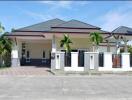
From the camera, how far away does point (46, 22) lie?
4678cm

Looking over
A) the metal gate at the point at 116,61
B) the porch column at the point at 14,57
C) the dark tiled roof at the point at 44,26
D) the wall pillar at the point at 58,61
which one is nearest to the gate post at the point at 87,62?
the wall pillar at the point at 58,61

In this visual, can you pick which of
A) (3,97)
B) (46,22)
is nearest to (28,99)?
(3,97)

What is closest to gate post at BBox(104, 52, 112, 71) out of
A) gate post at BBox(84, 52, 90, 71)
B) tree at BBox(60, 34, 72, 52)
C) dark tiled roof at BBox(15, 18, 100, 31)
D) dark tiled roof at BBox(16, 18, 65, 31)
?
gate post at BBox(84, 52, 90, 71)

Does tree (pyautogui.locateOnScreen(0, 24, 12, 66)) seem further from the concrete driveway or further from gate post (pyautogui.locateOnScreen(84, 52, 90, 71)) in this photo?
gate post (pyautogui.locateOnScreen(84, 52, 90, 71))

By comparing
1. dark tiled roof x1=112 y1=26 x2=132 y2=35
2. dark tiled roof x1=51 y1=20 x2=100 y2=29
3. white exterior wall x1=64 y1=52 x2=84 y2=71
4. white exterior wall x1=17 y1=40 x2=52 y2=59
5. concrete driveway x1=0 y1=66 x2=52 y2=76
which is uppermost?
dark tiled roof x1=51 y1=20 x2=100 y2=29

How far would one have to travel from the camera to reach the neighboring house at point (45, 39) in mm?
36125

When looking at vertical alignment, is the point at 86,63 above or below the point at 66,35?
below

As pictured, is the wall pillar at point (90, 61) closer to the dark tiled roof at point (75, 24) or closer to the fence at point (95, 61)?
the fence at point (95, 61)

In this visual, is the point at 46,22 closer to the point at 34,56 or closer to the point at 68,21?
the point at 34,56

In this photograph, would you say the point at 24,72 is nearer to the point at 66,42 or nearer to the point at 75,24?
the point at 66,42

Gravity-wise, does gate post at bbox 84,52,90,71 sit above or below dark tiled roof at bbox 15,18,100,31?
below

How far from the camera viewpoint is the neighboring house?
1422 inches

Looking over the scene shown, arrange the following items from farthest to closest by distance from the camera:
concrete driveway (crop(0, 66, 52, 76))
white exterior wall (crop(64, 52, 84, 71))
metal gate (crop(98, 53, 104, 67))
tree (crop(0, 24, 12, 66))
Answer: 1. tree (crop(0, 24, 12, 66))
2. metal gate (crop(98, 53, 104, 67))
3. white exterior wall (crop(64, 52, 84, 71))
4. concrete driveway (crop(0, 66, 52, 76))

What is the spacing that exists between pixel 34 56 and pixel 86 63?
16.1m
